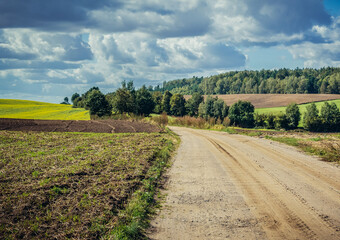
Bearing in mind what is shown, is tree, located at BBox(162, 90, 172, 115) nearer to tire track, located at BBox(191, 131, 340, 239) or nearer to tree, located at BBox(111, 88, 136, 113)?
tree, located at BBox(111, 88, 136, 113)

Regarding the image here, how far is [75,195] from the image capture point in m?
7.70

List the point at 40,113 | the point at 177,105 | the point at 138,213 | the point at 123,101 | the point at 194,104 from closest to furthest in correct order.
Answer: the point at 138,213, the point at 123,101, the point at 40,113, the point at 177,105, the point at 194,104

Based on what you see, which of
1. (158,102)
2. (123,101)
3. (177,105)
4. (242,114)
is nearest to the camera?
(123,101)

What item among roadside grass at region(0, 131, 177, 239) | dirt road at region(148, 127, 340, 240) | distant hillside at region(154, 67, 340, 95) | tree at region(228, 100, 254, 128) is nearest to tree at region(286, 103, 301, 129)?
tree at region(228, 100, 254, 128)

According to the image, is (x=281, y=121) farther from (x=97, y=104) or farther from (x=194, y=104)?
(x=97, y=104)

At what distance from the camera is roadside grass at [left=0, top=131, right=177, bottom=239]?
575 centimetres

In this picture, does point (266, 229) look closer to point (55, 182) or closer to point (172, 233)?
Answer: point (172, 233)

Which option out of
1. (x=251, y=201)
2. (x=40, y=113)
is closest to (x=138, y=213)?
(x=251, y=201)

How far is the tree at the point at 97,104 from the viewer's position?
5022cm

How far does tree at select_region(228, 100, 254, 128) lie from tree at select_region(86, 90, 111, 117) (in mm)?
37591

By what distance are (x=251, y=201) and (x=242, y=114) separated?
68.1 m

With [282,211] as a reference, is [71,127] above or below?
Answer: above

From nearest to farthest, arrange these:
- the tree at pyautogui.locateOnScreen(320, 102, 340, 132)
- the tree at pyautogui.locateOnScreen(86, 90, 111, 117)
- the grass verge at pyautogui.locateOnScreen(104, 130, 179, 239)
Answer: the grass verge at pyautogui.locateOnScreen(104, 130, 179, 239) < the tree at pyautogui.locateOnScreen(86, 90, 111, 117) < the tree at pyautogui.locateOnScreen(320, 102, 340, 132)

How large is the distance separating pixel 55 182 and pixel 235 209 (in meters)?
5.97
